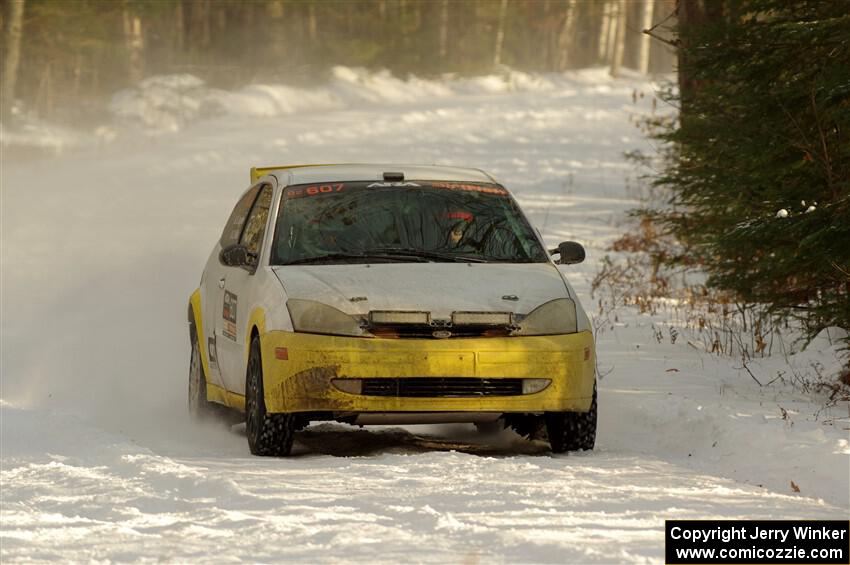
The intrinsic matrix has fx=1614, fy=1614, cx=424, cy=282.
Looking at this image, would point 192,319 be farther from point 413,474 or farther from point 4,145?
point 4,145

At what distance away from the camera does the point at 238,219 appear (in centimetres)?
1084

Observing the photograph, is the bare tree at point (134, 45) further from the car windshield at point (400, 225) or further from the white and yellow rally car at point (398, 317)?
the white and yellow rally car at point (398, 317)

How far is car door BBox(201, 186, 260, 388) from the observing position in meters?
10.2

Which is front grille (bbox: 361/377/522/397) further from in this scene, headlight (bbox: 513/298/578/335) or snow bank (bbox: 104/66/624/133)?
snow bank (bbox: 104/66/624/133)

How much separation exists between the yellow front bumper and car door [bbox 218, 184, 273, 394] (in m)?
0.76

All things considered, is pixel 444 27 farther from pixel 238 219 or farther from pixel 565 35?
pixel 238 219

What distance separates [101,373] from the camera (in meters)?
12.4

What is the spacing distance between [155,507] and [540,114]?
1403 inches

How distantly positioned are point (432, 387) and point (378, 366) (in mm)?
317

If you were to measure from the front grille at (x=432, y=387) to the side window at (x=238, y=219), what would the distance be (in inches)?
96.0

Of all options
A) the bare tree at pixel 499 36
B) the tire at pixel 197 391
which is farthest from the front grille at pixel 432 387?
the bare tree at pixel 499 36

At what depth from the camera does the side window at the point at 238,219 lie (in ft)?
35.0

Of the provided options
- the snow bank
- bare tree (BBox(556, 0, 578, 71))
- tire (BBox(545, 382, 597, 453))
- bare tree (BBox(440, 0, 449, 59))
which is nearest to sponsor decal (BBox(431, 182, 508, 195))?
tire (BBox(545, 382, 597, 453))

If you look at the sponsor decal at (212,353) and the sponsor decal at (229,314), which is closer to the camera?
the sponsor decal at (229,314)
